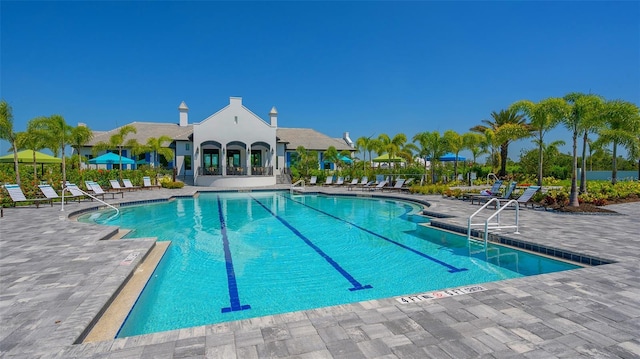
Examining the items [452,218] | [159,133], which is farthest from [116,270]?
[159,133]

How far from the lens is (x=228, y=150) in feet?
109

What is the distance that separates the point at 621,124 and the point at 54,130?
2940 centimetres

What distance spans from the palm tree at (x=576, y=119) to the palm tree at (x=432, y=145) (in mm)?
10424

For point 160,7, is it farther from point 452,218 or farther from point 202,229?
point 452,218

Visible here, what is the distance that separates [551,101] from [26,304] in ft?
51.6

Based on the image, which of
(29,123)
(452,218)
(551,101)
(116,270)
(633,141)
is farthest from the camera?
(29,123)

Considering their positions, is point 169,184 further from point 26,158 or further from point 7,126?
point 7,126

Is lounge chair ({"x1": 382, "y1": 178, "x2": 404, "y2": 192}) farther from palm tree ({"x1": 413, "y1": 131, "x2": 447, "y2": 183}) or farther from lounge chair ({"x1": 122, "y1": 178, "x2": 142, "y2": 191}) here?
lounge chair ({"x1": 122, "y1": 178, "x2": 142, "y2": 191})

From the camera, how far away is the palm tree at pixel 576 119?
11547 mm

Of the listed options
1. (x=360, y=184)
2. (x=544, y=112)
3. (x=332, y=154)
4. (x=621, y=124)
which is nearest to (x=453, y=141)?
(x=360, y=184)

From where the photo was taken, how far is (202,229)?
1047 centimetres

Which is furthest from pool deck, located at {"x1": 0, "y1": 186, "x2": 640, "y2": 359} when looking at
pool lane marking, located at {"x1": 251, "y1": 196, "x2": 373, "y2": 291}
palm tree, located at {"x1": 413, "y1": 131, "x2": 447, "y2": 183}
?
palm tree, located at {"x1": 413, "y1": 131, "x2": 447, "y2": 183}

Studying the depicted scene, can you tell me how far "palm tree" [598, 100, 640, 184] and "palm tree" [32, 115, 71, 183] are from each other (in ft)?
82.5

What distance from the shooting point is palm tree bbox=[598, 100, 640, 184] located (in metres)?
12.6
